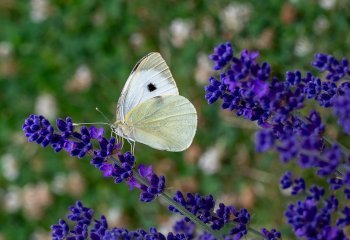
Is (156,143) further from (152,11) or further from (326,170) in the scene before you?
(152,11)

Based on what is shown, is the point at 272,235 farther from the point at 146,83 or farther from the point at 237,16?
the point at 237,16

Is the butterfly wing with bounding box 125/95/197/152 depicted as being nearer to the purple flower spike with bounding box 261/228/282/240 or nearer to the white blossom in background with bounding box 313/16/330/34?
the purple flower spike with bounding box 261/228/282/240

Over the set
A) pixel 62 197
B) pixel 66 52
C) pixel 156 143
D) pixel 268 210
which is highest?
pixel 156 143

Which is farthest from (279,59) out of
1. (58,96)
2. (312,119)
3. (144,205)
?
(312,119)

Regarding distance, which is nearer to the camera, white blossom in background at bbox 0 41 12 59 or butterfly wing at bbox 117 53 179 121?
butterfly wing at bbox 117 53 179 121

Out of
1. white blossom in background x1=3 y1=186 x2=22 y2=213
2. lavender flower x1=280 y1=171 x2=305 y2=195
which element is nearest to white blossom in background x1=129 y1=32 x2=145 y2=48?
white blossom in background x1=3 y1=186 x2=22 y2=213

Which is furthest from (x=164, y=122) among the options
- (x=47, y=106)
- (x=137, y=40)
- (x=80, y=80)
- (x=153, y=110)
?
(x=47, y=106)

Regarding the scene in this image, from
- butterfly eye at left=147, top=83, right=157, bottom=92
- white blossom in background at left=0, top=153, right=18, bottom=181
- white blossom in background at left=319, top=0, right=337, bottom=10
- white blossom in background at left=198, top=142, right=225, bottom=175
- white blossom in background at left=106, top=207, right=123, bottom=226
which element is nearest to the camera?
butterfly eye at left=147, top=83, right=157, bottom=92
